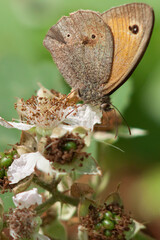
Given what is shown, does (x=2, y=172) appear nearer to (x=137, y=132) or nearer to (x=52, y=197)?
(x=52, y=197)

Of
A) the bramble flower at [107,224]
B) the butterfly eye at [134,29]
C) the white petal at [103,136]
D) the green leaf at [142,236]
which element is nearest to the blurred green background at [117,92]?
the white petal at [103,136]

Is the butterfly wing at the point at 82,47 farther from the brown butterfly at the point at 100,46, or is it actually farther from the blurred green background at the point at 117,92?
the blurred green background at the point at 117,92

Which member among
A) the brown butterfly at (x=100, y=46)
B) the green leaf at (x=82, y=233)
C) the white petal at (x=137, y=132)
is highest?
the brown butterfly at (x=100, y=46)

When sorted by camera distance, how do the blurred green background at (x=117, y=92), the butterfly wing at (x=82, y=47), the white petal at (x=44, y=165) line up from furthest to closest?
the blurred green background at (x=117, y=92) → the butterfly wing at (x=82, y=47) → the white petal at (x=44, y=165)

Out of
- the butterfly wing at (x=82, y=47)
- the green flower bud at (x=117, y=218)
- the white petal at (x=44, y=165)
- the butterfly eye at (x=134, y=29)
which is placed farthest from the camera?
the butterfly wing at (x=82, y=47)

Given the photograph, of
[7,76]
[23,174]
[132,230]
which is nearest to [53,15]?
[7,76]

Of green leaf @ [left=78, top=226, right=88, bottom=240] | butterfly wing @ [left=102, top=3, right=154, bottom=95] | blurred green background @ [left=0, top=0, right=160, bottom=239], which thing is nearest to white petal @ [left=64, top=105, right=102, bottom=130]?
butterfly wing @ [left=102, top=3, right=154, bottom=95]
